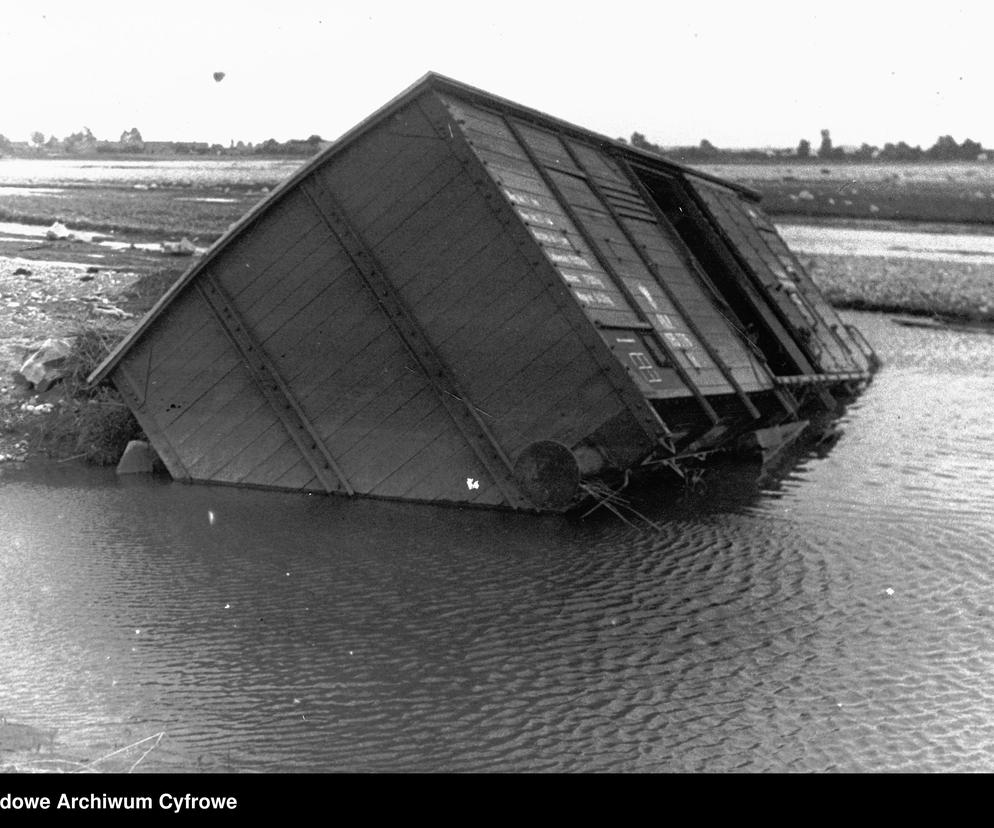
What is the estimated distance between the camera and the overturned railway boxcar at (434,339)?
12961 millimetres

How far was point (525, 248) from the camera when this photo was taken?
1323cm

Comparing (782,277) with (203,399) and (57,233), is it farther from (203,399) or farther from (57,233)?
(57,233)

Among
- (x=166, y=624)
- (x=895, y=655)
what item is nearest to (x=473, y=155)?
(x=166, y=624)

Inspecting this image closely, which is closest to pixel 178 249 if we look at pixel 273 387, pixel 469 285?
pixel 273 387

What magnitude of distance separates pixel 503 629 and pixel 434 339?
4625 millimetres

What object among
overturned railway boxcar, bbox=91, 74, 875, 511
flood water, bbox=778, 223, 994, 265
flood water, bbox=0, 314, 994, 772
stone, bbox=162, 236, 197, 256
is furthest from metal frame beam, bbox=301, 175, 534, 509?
flood water, bbox=778, 223, 994, 265

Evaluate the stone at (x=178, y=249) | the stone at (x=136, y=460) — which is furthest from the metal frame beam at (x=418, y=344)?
the stone at (x=178, y=249)

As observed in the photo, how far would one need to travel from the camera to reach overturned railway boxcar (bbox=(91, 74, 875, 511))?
12961 millimetres

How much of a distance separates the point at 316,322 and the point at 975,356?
60.0 feet

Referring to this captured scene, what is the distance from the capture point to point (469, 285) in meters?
13.5

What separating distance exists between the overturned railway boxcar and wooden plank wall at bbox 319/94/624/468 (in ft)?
0.07

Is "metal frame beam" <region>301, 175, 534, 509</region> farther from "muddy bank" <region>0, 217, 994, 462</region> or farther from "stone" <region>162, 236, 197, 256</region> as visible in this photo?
"stone" <region>162, 236, 197, 256</region>
